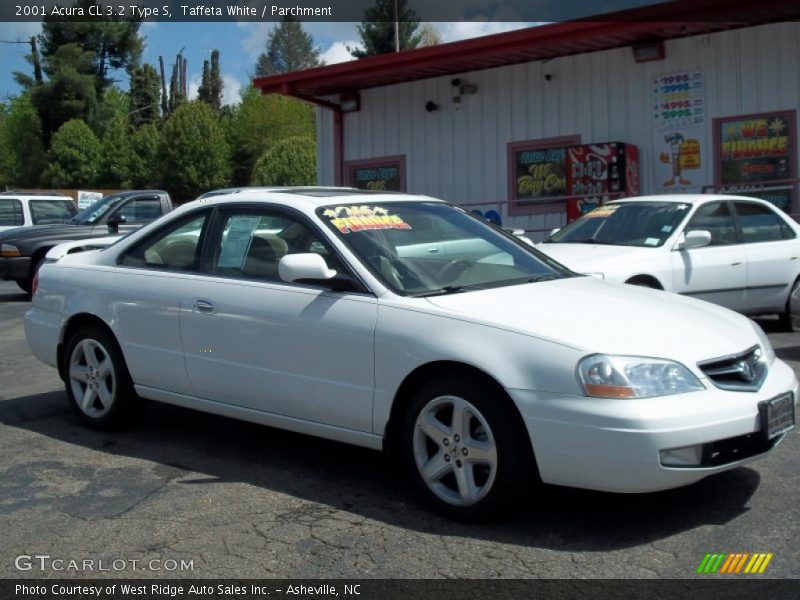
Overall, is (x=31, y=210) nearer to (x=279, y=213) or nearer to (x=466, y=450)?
(x=279, y=213)

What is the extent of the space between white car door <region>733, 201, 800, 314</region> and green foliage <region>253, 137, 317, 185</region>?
113ft

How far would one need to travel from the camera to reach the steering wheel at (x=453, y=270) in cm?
498

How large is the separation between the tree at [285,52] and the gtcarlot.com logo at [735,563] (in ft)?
324

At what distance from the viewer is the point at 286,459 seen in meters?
5.47

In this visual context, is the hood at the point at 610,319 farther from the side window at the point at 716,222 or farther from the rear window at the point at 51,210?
the rear window at the point at 51,210

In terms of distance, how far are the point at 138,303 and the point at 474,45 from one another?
393 inches

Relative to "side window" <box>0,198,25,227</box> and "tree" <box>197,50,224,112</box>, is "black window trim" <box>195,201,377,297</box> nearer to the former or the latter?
"side window" <box>0,198,25,227</box>

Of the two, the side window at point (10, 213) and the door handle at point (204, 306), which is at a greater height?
the side window at point (10, 213)

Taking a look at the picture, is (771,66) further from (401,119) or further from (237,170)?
(237,170)

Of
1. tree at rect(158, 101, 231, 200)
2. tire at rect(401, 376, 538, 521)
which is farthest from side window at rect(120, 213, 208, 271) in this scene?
tree at rect(158, 101, 231, 200)

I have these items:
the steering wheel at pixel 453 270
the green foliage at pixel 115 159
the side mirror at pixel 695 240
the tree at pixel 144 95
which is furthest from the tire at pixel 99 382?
the tree at pixel 144 95

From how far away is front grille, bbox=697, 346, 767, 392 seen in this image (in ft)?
13.7

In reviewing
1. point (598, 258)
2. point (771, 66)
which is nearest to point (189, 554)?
point (598, 258)
